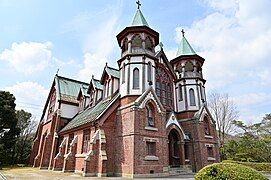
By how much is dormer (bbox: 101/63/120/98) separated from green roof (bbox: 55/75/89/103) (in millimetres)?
9244

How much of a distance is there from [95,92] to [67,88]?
7.97m

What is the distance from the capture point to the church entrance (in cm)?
2339

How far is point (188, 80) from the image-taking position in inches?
1093

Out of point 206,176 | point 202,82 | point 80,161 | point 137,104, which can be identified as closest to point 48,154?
point 80,161

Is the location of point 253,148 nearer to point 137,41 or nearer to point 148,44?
point 148,44

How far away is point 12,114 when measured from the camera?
37812mm

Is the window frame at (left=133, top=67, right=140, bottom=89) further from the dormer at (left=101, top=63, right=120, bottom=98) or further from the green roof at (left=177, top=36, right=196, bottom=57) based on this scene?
the green roof at (left=177, top=36, right=196, bottom=57)

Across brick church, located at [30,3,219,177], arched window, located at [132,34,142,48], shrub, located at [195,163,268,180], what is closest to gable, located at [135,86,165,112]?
brick church, located at [30,3,219,177]

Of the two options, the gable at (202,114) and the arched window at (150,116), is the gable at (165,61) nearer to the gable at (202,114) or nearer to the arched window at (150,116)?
the gable at (202,114)

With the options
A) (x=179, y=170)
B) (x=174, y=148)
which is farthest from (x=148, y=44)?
(x=179, y=170)

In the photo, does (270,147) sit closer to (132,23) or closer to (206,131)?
(206,131)

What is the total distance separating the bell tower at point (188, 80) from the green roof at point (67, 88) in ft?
54.0

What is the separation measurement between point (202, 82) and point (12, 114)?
33149mm

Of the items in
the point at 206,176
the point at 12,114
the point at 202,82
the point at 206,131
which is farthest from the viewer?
the point at 12,114
